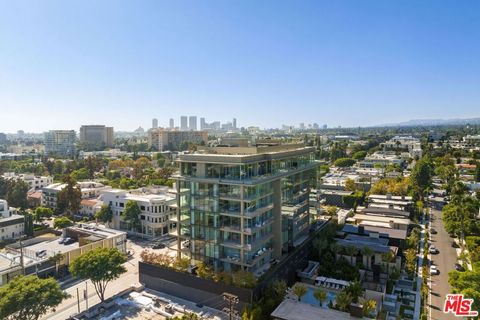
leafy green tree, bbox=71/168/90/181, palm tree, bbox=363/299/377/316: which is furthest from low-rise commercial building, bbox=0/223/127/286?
leafy green tree, bbox=71/168/90/181

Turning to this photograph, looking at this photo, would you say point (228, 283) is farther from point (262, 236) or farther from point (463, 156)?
point (463, 156)

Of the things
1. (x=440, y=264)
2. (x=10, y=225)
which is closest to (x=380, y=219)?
(x=440, y=264)

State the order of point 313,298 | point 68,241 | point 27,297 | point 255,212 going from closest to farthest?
point 27,297 → point 313,298 → point 255,212 → point 68,241

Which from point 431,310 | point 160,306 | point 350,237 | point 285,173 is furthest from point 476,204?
point 160,306

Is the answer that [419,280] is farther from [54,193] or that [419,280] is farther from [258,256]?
[54,193]

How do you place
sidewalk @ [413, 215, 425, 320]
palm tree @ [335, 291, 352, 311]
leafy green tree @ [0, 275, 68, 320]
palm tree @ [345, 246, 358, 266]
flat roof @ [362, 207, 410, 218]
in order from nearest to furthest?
leafy green tree @ [0, 275, 68, 320]
palm tree @ [335, 291, 352, 311]
sidewalk @ [413, 215, 425, 320]
palm tree @ [345, 246, 358, 266]
flat roof @ [362, 207, 410, 218]

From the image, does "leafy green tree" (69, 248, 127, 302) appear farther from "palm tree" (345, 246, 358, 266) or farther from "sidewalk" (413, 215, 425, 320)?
"sidewalk" (413, 215, 425, 320)

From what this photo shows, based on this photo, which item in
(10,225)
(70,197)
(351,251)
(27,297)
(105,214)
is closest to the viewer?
(27,297)
